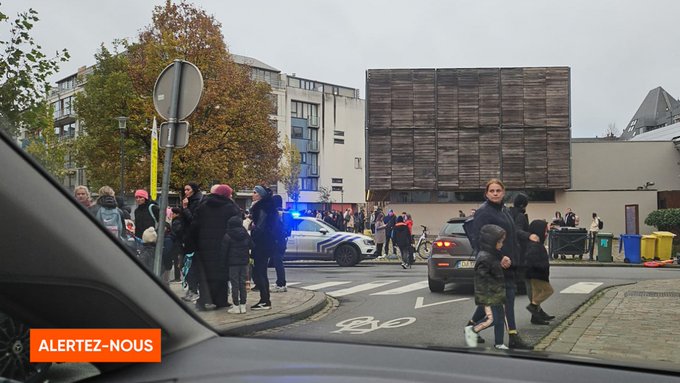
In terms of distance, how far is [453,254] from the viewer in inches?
77.0

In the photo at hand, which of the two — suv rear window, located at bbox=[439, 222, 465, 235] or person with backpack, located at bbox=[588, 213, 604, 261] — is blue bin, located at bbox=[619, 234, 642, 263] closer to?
person with backpack, located at bbox=[588, 213, 604, 261]

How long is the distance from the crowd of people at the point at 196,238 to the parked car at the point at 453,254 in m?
0.65

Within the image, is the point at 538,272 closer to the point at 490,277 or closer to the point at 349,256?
the point at 490,277

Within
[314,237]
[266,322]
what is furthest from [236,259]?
[314,237]

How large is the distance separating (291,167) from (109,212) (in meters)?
1.12

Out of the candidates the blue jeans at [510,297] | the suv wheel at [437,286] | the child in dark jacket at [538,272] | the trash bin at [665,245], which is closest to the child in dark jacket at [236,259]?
the blue jeans at [510,297]

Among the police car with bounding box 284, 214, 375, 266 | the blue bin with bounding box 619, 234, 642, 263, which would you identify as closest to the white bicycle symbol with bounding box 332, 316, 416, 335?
the blue bin with bounding box 619, 234, 642, 263

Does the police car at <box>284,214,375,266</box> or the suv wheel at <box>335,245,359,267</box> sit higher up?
the police car at <box>284,214,375,266</box>

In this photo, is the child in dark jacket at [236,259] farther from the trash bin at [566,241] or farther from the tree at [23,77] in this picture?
the trash bin at [566,241]

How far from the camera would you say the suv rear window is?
69.6 inches

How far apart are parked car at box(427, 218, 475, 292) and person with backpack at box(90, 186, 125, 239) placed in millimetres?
1034

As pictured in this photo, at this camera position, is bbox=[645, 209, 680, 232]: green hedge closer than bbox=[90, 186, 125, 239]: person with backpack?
No

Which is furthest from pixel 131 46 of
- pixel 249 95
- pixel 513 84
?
pixel 513 84

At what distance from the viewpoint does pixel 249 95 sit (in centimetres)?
155
